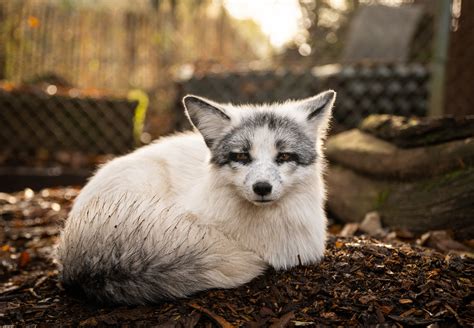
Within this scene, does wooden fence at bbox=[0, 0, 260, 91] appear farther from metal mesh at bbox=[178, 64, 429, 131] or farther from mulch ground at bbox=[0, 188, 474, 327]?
mulch ground at bbox=[0, 188, 474, 327]

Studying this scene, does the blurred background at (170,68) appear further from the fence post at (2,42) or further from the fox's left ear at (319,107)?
the fox's left ear at (319,107)

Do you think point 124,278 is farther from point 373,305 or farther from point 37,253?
point 37,253

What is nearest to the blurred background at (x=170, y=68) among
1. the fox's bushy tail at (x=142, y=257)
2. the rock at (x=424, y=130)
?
the rock at (x=424, y=130)

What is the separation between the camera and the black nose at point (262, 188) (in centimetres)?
237

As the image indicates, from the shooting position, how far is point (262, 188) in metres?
2.37

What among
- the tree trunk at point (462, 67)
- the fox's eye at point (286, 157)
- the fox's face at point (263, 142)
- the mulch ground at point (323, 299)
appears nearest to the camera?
the mulch ground at point (323, 299)

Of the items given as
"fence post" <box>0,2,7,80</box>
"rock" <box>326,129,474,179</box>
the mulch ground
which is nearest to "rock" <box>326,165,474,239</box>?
"rock" <box>326,129,474,179</box>

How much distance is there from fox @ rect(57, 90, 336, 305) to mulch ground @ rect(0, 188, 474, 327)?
9cm

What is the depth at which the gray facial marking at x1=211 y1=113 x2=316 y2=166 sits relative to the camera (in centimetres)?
261

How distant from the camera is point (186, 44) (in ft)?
35.3

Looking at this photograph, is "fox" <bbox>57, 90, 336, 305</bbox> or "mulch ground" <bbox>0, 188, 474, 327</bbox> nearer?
"mulch ground" <bbox>0, 188, 474, 327</bbox>

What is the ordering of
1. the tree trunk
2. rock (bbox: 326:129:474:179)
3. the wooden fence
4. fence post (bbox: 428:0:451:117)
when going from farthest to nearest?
the wooden fence
fence post (bbox: 428:0:451:117)
the tree trunk
rock (bbox: 326:129:474:179)

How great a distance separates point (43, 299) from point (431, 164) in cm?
299

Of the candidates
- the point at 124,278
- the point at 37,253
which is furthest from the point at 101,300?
the point at 37,253
